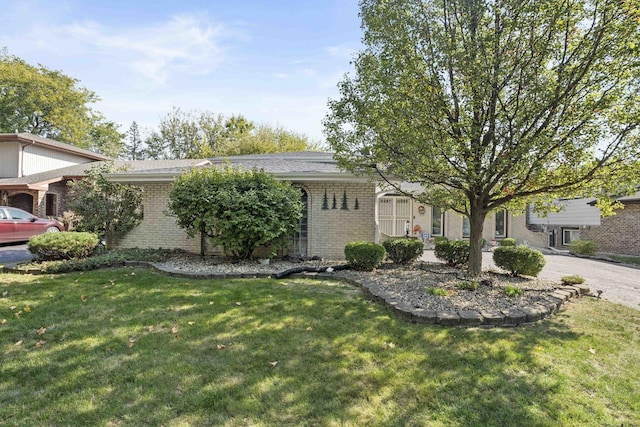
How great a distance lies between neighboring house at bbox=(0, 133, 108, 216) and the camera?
1777 cm

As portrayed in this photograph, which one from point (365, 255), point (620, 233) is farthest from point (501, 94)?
point (620, 233)

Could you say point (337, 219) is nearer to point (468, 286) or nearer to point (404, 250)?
point (404, 250)

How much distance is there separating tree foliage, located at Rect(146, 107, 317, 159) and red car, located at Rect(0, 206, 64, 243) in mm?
18790

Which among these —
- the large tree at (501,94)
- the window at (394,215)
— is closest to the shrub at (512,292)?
the large tree at (501,94)

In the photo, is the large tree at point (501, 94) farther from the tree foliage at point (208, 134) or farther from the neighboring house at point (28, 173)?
the tree foliage at point (208, 134)

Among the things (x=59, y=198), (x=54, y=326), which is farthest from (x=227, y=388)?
(x=59, y=198)

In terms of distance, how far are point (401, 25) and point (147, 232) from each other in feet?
30.0

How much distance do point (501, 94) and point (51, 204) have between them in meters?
22.8

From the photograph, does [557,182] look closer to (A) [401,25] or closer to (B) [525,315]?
(B) [525,315]

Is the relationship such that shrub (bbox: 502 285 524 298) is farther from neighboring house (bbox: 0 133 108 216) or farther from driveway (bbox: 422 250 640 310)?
neighboring house (bbox: 0 133 108 216)

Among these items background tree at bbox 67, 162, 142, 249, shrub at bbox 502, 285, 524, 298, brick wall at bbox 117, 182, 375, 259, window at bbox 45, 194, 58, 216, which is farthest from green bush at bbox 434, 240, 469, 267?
window at bbox 45, 194, 58, 216

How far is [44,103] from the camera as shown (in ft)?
94.3

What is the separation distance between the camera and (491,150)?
6.10 metres

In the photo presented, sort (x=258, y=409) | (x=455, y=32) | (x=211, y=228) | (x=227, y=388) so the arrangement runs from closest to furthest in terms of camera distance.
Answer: (x=258, y=409)
(x=227, y=388)
(x=455, y=32)
(x=211, y=228)
